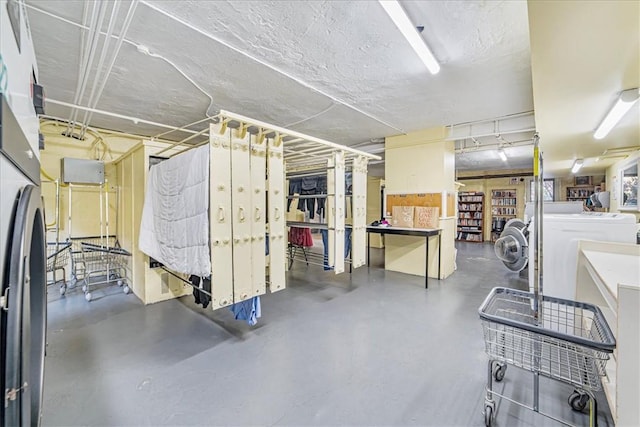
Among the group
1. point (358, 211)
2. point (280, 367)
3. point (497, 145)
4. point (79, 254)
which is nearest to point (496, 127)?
point (497, 145)

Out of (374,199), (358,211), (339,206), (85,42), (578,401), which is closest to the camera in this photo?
(578,401)

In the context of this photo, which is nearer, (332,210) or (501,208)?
(332,210)

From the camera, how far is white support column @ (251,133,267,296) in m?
2.69

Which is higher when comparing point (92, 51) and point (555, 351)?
point (92, 51)

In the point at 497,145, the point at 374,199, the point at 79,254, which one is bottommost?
the point at 79,254

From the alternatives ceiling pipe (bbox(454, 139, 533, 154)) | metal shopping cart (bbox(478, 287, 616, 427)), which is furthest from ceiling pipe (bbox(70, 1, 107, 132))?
ceiling pipe (bbox(454, 139, 533, 154))

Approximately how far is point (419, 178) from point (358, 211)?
1.84 meters

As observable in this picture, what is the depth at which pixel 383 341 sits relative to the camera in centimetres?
270

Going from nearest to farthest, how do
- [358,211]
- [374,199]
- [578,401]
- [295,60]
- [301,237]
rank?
[578,401]
[295,60]
[358,211]
[301,237]
[374,199]

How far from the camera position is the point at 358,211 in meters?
4.16

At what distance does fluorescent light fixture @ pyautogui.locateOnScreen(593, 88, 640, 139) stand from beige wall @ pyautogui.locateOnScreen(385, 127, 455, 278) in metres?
2.08

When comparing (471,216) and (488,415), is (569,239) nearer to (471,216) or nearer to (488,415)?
(488,415)

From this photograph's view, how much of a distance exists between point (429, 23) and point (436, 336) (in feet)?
9.48

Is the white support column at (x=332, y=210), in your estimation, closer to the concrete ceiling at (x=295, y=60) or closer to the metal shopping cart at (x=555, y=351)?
the concrete ceiling at (x=295, y=60)
